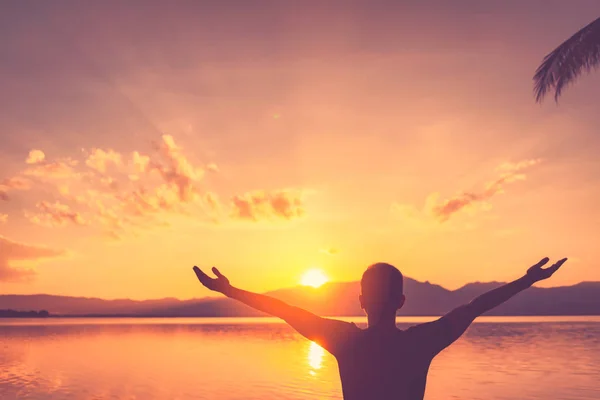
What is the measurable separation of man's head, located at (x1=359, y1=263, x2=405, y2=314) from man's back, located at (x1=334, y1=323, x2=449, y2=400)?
0.40ft


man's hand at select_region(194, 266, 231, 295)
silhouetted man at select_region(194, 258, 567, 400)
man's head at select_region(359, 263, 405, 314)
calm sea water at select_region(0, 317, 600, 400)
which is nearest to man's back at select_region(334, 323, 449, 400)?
silhouetted man at select_region(194, 258, 567, 400)

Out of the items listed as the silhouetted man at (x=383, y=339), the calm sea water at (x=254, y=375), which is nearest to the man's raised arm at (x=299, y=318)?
the silhouetted man at (x=383, y=339)

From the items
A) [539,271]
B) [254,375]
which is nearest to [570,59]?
[539,271]

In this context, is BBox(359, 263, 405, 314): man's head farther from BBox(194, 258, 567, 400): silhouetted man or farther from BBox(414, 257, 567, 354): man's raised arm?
BBox(414, 257, 567, 354): man's raised arm

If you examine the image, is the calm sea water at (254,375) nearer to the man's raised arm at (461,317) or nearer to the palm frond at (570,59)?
the palm frond at (570,59)

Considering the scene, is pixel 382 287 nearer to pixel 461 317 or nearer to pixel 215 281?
pixel 461 317

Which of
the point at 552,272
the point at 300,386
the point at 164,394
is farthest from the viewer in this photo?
the point at 300,386

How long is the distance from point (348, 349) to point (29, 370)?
140 feet

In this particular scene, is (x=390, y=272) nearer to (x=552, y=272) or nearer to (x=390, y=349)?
(x=390, y=349)

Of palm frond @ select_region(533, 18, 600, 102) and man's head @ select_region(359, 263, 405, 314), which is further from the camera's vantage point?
palm frond @ select_region(533, 18, 600, 102)

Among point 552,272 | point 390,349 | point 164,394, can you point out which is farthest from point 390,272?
point 164,394

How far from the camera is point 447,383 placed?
112 feet

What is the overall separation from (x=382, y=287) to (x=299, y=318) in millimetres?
450

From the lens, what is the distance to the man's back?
2891mm
